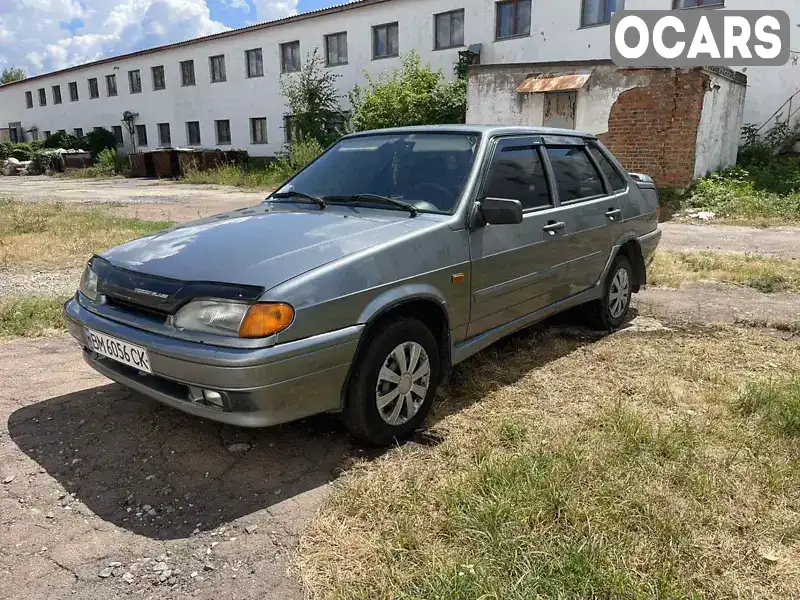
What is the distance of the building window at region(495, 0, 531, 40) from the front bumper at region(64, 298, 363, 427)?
69.3ft

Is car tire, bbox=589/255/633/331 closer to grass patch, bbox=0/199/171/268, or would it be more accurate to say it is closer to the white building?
grass patch, bbox=0/199/171/268

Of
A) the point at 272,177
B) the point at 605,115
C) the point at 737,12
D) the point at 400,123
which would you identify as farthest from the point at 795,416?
the point at 272,177

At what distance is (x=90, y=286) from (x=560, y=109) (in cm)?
1351

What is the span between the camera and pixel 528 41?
2094 cm

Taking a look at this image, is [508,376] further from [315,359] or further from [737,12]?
[737,12]

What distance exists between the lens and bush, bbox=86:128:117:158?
36125mm

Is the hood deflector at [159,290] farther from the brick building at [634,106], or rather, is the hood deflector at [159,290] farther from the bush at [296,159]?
the bush at [296,159]

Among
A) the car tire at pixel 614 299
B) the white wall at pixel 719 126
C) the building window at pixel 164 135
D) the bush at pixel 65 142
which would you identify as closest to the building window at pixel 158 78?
the building window at pixel 164 135

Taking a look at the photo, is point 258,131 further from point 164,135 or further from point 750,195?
point 750,195

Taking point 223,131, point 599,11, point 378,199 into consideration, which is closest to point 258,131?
point 223,131

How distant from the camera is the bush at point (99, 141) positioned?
1422 inches

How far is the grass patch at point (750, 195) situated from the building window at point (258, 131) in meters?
21.8

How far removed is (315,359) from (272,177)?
21613 mm

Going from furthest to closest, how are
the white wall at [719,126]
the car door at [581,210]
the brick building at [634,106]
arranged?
the white wall at [719,126] < the brick building at [634,106] < the car door at [581,210]
